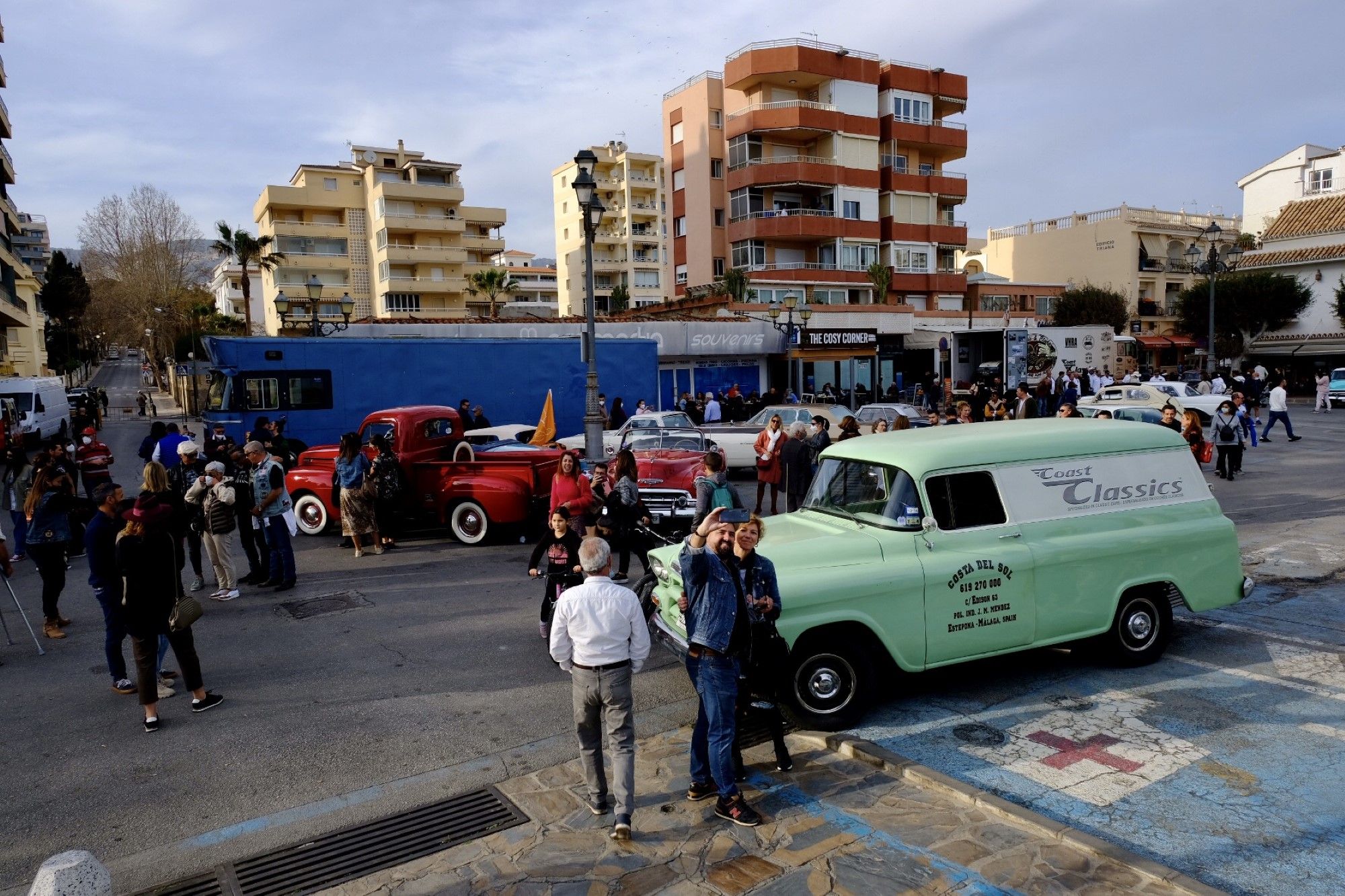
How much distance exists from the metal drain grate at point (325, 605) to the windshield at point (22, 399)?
76.6ft

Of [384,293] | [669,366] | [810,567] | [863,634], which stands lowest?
[863,634]

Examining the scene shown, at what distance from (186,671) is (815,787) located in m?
4.98

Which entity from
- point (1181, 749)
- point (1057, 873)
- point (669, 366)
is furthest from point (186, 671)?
point (669, 366)

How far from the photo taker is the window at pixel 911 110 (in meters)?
45.5

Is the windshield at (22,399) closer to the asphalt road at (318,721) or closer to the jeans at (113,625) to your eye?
the asphalt road at (318,721)

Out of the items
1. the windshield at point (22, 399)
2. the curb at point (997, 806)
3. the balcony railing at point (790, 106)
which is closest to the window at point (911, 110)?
the balcony railing at point (790, 106)

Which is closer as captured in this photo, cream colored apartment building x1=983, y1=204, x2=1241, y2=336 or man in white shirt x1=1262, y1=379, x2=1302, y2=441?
man in white shirt x1=1262, y1=379, x2=1302, y2=441

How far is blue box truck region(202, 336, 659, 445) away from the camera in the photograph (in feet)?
59.2

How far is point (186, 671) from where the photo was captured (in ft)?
21.8

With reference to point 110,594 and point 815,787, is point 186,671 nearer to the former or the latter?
point 110,594

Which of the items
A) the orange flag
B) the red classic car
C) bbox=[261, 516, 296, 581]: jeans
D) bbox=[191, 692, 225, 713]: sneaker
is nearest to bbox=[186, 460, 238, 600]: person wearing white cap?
bbox=[261, 516, 296, 581]: jeans

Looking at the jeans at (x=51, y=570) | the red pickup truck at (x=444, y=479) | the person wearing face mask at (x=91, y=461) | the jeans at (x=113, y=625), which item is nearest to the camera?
the jeans at (x=113, y=625)

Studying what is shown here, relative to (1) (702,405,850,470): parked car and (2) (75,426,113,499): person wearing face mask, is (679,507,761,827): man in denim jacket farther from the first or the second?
(2) (75,426,113,499): person wearing face mask

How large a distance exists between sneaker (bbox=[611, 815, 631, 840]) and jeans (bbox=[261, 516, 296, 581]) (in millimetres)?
7138
